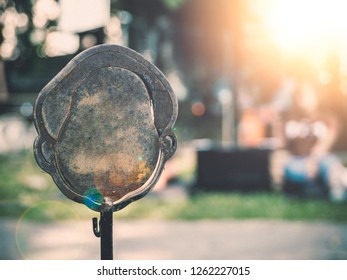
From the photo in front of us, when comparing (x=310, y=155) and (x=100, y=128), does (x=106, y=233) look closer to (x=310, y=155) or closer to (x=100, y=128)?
(x=100, y=128)

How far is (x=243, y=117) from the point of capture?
8.06 metres

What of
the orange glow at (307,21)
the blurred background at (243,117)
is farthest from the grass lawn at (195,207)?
the orange glow at (307,21)

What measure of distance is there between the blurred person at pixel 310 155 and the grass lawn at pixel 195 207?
0.23m

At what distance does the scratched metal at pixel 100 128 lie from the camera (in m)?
1.57

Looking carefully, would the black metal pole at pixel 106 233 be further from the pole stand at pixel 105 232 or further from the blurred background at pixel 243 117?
the blurred background at pixel 243 117

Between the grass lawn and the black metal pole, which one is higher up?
the black metal pole

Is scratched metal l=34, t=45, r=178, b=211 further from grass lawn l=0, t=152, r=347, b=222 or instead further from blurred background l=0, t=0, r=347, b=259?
grass lawn l=0, t=152, r=347, b=222

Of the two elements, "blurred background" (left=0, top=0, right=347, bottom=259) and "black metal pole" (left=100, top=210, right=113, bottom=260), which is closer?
"black metal pole" (left=100, top=210, right=113, bottom=260)

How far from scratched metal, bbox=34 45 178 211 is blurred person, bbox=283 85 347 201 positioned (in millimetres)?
5141

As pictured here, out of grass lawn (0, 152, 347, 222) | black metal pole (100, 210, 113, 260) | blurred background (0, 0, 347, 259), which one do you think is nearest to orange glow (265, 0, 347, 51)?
blurred background (0, 0, 347, 259)

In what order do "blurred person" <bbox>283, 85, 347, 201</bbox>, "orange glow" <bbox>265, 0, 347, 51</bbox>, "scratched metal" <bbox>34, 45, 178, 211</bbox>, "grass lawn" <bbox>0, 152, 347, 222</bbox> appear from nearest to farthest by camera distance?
"scratched metal" <bbox>34, 45, 178, 211</bbox> < "grass lawn" <bbox>0, 152, 347, 222</bbox> < "blurred person" <bbox>283, 85, 347, 201</bbox> < "orange glow" <bbox>265, 0, 347, 51</bbox>

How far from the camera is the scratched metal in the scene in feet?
5.14

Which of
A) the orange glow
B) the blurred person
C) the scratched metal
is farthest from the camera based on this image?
the orange glow

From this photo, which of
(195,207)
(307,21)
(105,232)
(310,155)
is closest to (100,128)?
(105,232)
